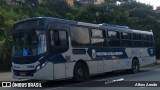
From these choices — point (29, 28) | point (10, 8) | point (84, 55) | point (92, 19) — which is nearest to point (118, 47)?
point (84, 55)

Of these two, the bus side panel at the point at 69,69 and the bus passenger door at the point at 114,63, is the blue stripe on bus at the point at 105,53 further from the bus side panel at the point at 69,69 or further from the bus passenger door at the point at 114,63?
the bus side panel at the point at 69,69

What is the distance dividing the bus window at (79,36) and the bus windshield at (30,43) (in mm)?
2050

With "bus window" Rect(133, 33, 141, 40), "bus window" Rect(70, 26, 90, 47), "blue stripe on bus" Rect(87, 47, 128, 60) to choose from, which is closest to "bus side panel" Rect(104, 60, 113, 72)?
"blue stripe on bus" Rect(87, 47, 128, 60)

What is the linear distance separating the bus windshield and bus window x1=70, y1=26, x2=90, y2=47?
2050 mm

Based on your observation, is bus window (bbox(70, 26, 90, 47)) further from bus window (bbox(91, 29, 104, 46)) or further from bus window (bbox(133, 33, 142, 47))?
bus window (bbox(133, 33, 142, 47))

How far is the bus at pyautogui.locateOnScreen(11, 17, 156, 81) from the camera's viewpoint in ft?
49.0

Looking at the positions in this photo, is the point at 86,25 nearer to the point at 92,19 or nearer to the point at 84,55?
the point at 84,55

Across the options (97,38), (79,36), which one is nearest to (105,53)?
(97,38)

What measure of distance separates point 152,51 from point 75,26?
12.0 m

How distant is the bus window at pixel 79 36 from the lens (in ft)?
55.0

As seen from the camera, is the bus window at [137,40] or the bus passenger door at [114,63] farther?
the bus window at [137,40]

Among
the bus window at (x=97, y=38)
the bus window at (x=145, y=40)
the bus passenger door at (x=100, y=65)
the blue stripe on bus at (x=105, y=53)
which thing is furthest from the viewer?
the bus window at (x=145, y=40)

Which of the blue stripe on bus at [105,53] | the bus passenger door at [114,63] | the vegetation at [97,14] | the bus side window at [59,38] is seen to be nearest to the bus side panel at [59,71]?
the bus side window at [59,38]

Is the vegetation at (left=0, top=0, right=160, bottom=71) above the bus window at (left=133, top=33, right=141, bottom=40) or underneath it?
above
